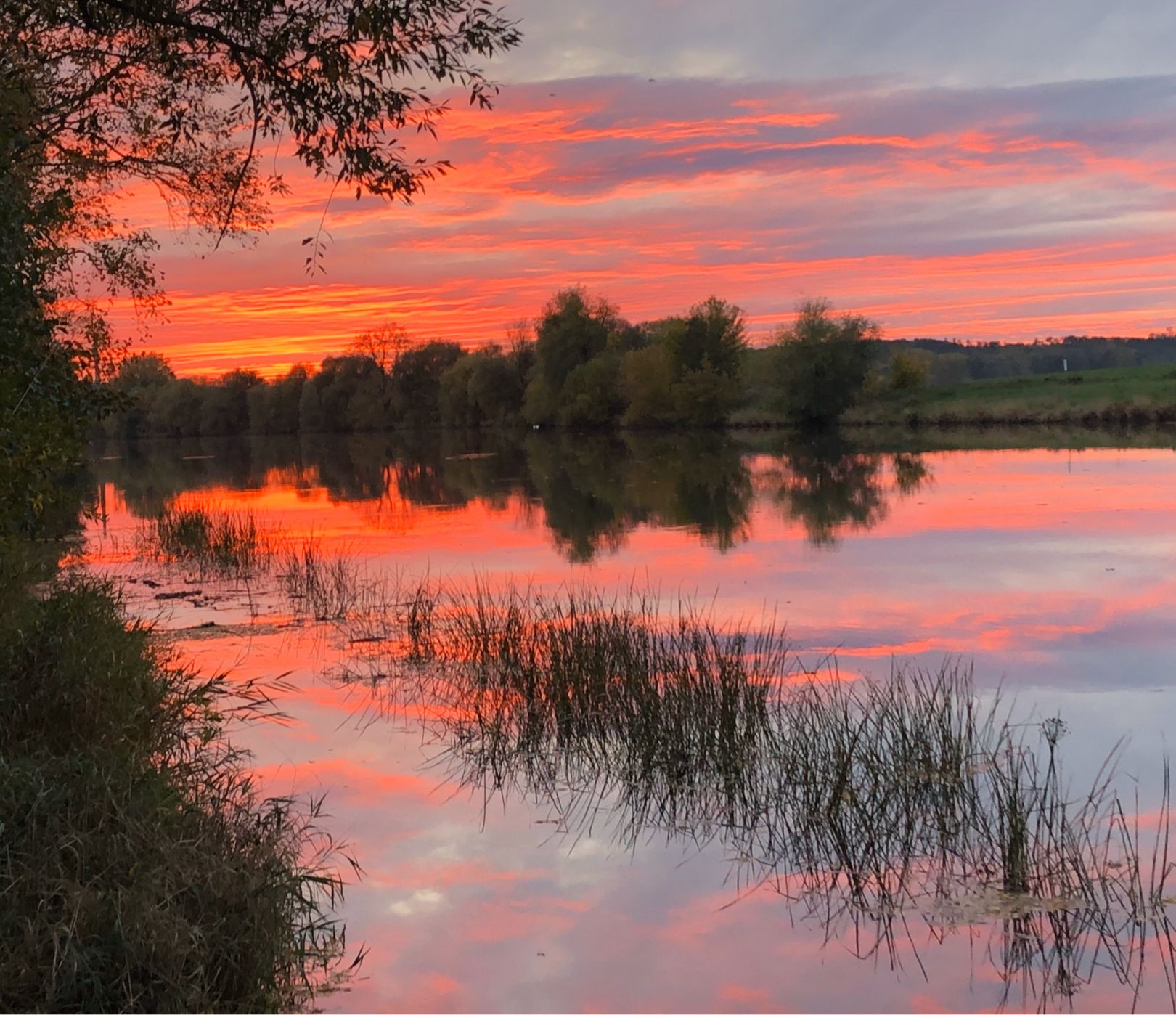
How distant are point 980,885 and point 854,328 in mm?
66155

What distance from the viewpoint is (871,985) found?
5.50 meters

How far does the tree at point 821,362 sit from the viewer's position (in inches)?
2717

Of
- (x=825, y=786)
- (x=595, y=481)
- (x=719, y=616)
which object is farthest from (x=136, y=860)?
(x=595, y=481)

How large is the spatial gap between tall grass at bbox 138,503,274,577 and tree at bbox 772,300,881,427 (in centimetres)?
4808

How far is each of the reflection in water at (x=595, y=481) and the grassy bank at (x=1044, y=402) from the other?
12364 millimetres

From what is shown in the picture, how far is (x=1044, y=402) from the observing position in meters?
65.8

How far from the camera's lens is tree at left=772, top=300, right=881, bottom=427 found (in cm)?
6900

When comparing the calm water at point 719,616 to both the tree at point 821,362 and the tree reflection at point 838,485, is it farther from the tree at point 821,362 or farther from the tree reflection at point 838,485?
the tree at point 821,362

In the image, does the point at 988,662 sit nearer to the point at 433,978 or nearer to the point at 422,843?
the point at 422,843

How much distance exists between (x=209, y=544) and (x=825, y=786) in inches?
673

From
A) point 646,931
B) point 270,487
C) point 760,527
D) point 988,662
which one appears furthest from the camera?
point 270,487

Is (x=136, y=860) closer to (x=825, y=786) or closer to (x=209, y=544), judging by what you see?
(x=825, y=786)

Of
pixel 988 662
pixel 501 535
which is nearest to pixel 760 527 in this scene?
pixel 501 535

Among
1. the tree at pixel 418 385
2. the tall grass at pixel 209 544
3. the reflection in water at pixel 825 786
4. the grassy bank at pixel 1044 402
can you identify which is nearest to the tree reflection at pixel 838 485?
the tall grass at pixel 209 544
